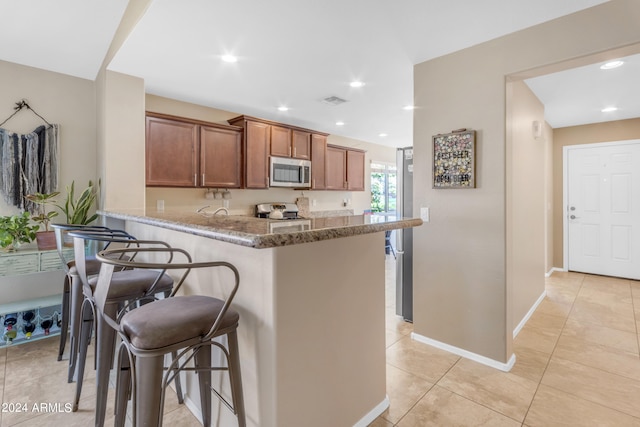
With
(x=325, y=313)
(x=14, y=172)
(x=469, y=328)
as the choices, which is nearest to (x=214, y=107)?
(x=14, y=172)

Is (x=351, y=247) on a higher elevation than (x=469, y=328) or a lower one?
higher

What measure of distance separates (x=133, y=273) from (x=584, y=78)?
13.3ft

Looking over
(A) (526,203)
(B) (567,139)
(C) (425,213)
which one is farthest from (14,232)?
(B) (567,139)

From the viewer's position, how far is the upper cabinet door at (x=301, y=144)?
4.63 m

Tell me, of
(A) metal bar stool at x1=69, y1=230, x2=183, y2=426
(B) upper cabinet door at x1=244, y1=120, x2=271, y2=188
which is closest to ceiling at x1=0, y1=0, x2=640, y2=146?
(B) upper cabinet door at x1=244, y1=120, x2=271, y2=188

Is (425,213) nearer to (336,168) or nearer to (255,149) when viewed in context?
(255,149)

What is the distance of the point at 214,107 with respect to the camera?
3.99 metres

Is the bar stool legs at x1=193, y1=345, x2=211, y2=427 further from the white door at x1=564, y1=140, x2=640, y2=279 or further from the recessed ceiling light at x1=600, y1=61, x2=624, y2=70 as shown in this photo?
the white door at x1=564, y1=140, x2=640, y2=279

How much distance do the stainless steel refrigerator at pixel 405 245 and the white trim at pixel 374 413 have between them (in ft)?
4.57

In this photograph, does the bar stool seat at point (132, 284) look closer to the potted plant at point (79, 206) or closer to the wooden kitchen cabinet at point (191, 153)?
the potted plant at point (79, 206)

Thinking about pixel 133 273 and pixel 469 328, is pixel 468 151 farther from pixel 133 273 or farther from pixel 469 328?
pixel 133 273

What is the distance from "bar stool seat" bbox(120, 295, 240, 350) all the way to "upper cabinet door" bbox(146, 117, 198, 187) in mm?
2367

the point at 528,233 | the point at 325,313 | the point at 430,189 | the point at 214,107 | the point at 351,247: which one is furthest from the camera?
the point at 214,107

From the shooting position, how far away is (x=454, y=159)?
94.3 inches
